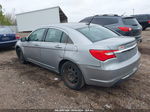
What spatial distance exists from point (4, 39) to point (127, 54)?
6.46 meters

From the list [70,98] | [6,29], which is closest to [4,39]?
[6,29]

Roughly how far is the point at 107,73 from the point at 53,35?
1.83 metres

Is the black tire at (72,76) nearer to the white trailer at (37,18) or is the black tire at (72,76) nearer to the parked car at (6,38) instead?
the parked car at (6,38)

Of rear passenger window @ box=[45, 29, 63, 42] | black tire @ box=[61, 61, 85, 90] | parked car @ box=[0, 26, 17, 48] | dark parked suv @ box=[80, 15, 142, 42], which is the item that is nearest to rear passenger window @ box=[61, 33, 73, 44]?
rear passenger window @ box=[45, 29, 63, 42]

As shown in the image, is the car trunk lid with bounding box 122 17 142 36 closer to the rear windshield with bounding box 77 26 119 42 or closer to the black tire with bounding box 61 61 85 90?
the rear windshield with bounding box 77 26 119 42

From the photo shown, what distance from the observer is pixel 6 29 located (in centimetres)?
739

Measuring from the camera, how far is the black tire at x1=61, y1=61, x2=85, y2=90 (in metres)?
2.79

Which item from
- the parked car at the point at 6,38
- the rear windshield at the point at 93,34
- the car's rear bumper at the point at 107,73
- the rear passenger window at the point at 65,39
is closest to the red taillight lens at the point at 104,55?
the car's rear bumper at the point at 107,73

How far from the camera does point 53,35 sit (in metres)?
3.45

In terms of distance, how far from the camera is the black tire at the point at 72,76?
110 inches

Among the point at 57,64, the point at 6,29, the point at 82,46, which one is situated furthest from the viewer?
the point at 6,29

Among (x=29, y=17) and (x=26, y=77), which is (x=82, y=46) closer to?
(x=26, y=77)

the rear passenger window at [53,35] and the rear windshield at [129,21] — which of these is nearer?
the rear passenger window at [53,35]

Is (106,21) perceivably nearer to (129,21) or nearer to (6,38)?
(129,21)
